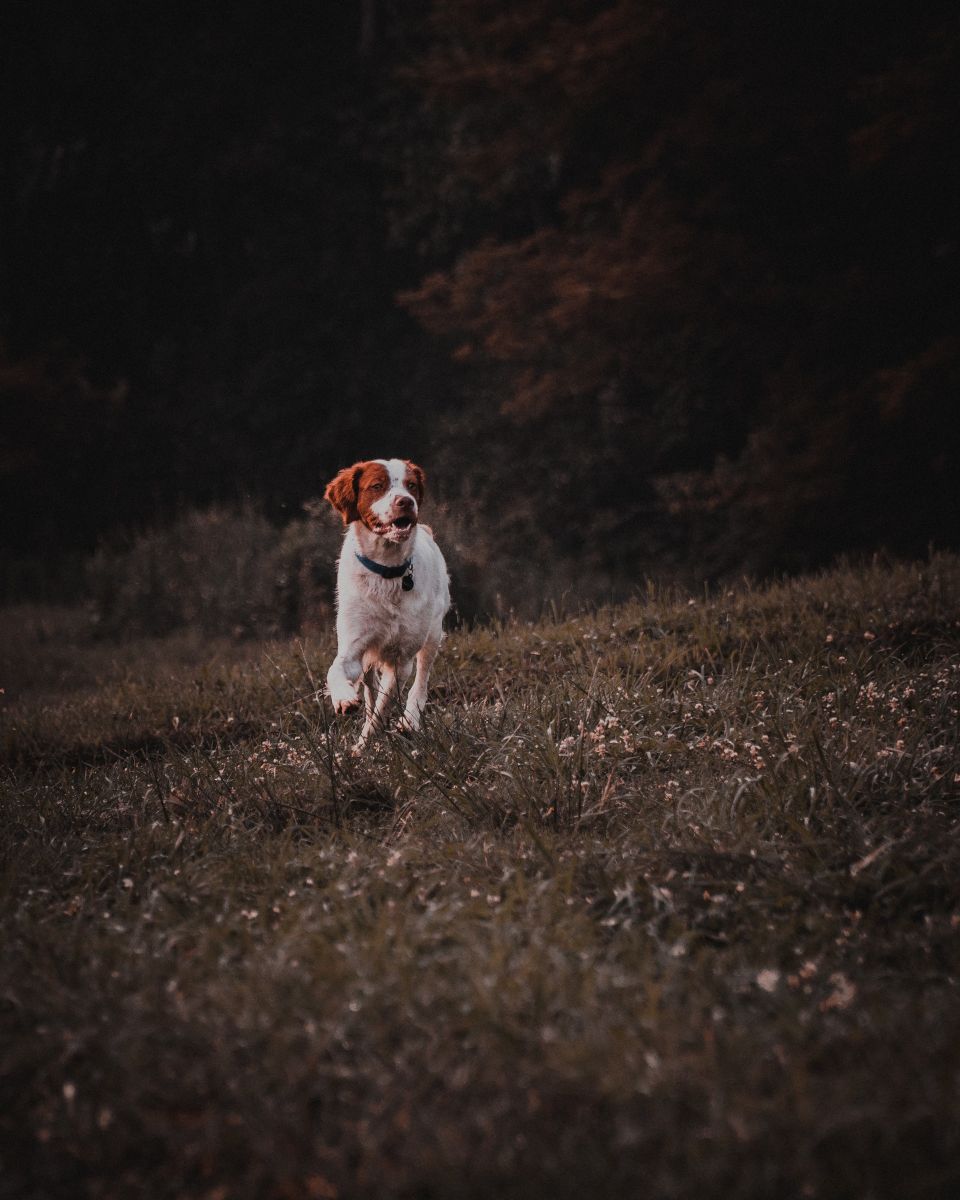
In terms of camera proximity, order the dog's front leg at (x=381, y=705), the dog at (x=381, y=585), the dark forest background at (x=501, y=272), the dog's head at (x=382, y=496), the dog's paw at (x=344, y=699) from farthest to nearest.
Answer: the dark forest background at (x=501, y=272) < the dog at (x=381, y=585) < the dog's head at (x=382, y=496) < the dog's front leg at (x=381, y=705) < the dog's paw at (x=344, y=699)

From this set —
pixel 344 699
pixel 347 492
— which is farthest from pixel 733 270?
pixel 344 699

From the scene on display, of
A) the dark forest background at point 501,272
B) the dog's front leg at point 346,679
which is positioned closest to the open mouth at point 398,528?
the dog's front leg at point 346,679

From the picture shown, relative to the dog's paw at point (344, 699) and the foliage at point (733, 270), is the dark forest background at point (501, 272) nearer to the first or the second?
the foliage at point (733, 270)

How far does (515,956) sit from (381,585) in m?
2.52

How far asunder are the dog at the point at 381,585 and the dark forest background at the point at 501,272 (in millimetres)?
4298

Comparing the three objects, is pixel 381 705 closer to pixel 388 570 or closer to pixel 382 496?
pixel 388 570

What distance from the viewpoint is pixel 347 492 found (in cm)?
479

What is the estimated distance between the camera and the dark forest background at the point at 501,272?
36.3ft

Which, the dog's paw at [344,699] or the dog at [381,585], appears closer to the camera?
the dog's paw at [344,699]

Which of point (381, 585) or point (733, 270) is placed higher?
point (733, 270)

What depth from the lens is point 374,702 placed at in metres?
5.09

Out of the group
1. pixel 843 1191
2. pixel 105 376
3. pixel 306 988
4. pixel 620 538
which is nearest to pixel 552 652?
pixel 306 988

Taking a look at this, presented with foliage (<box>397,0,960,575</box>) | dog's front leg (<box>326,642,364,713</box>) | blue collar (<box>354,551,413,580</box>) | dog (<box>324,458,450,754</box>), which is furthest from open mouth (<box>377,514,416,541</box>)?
foliage (<box>397,0,960,575</box>)

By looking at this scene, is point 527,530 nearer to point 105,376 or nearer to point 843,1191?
point 105,376
